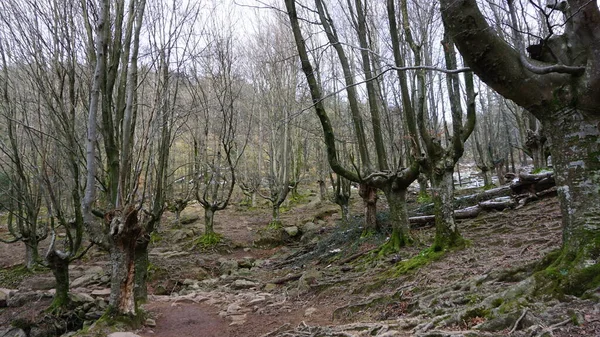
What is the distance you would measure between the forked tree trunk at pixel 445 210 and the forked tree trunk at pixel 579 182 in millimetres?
2782

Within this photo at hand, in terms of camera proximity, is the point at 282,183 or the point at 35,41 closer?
the point at 35,41

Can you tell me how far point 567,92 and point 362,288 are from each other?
395 cm

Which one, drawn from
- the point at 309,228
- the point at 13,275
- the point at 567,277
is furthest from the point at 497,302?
the point at 13,275

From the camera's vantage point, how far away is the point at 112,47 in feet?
18.3

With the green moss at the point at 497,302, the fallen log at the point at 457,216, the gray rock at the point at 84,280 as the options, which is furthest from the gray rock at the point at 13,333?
the fallen log at the point at 457,216

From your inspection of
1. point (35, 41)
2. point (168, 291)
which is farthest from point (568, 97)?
point (168, 291)

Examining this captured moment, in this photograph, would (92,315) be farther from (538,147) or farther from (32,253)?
(538,147)

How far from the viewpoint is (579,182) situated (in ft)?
9.87

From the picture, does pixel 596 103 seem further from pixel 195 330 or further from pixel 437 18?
pixel 195 330

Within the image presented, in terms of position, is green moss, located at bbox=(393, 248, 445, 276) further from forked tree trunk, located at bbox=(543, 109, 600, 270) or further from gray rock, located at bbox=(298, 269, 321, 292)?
forked tree trunk, located at bbox=(543, 109, 600, 270)

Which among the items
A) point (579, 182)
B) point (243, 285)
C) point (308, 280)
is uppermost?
point (579, 182)

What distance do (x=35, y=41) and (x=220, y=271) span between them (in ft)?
23.2

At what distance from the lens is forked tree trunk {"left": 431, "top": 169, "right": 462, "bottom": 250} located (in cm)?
595

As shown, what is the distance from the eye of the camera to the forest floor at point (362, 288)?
285cm
